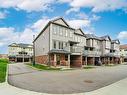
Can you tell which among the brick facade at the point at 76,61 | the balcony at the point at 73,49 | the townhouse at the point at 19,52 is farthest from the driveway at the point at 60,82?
the townhouse at the point at 19,52

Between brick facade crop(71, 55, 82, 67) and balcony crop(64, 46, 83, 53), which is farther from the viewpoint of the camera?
brick facade crop(71, 55, 82, 67)

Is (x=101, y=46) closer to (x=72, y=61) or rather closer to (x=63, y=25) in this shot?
(x=72, y=61)

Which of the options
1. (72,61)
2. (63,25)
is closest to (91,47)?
(72,61)

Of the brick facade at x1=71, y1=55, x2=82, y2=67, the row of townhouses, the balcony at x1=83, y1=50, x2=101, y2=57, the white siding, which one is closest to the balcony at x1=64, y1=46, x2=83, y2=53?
the row of townhouses

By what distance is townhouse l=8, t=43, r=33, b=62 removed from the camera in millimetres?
72062

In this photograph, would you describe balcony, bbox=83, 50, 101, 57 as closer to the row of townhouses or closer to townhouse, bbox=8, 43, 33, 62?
the row of townhouses

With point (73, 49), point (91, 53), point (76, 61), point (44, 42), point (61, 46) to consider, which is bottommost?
point (76, 61)

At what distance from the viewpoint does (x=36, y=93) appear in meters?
10.1

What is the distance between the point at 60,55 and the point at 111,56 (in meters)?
28.8

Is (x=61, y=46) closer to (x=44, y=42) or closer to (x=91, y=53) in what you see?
(x=44, y=42)

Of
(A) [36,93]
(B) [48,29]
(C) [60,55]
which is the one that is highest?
(B) [48,29]

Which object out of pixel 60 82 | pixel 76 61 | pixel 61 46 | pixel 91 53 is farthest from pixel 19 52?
pixel 60 82

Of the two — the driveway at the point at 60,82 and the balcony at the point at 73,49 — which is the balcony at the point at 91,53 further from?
the driveway at the point at 60,82

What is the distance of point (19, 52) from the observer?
75562 mm
